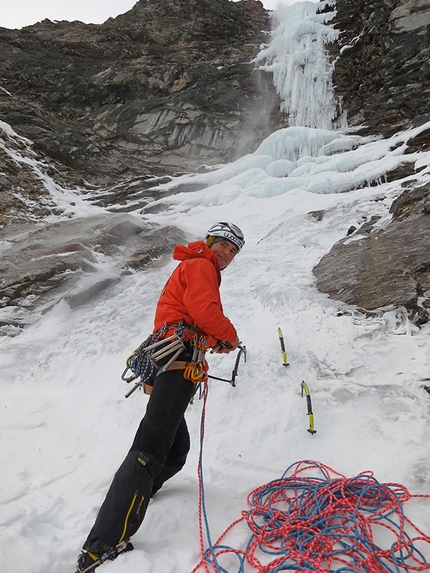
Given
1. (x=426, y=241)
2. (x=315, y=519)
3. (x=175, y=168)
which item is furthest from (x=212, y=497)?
(x=175, y=168)

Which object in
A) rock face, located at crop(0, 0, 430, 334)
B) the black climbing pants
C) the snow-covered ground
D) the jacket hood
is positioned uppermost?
rock face, located at crop(0, 0, 430, 334)

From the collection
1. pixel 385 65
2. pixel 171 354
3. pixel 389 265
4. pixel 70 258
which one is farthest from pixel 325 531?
pixel 385 65

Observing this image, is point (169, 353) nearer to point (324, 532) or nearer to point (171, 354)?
point (171, 354)

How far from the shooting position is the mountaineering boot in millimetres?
1901

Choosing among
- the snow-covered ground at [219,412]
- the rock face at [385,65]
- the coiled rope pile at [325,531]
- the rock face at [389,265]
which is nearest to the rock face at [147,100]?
the rock face at [385,65]

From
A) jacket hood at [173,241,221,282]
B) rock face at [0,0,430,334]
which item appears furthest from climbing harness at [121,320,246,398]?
rock face at [0,0,430,334]

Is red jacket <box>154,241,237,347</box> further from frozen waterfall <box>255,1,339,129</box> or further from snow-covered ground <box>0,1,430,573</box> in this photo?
frozen waterfall <box>255,1,339,129</box>

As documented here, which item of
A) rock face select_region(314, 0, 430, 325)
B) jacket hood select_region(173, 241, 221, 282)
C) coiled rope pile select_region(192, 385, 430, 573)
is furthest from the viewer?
rock face select_region(314, 0, 430, 325)

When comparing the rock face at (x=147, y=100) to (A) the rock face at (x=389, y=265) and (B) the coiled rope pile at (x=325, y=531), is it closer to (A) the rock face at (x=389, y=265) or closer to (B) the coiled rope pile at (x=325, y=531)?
(A) the rock face at (x=389, y=265)

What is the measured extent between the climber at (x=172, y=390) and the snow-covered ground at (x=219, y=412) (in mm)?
158

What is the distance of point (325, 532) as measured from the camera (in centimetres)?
205

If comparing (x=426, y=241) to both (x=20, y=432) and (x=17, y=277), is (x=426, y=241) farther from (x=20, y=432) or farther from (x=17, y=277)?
(x=17, y=277)

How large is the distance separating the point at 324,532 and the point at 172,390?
1196 mm

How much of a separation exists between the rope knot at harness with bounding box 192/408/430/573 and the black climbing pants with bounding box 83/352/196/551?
0.39 meters
